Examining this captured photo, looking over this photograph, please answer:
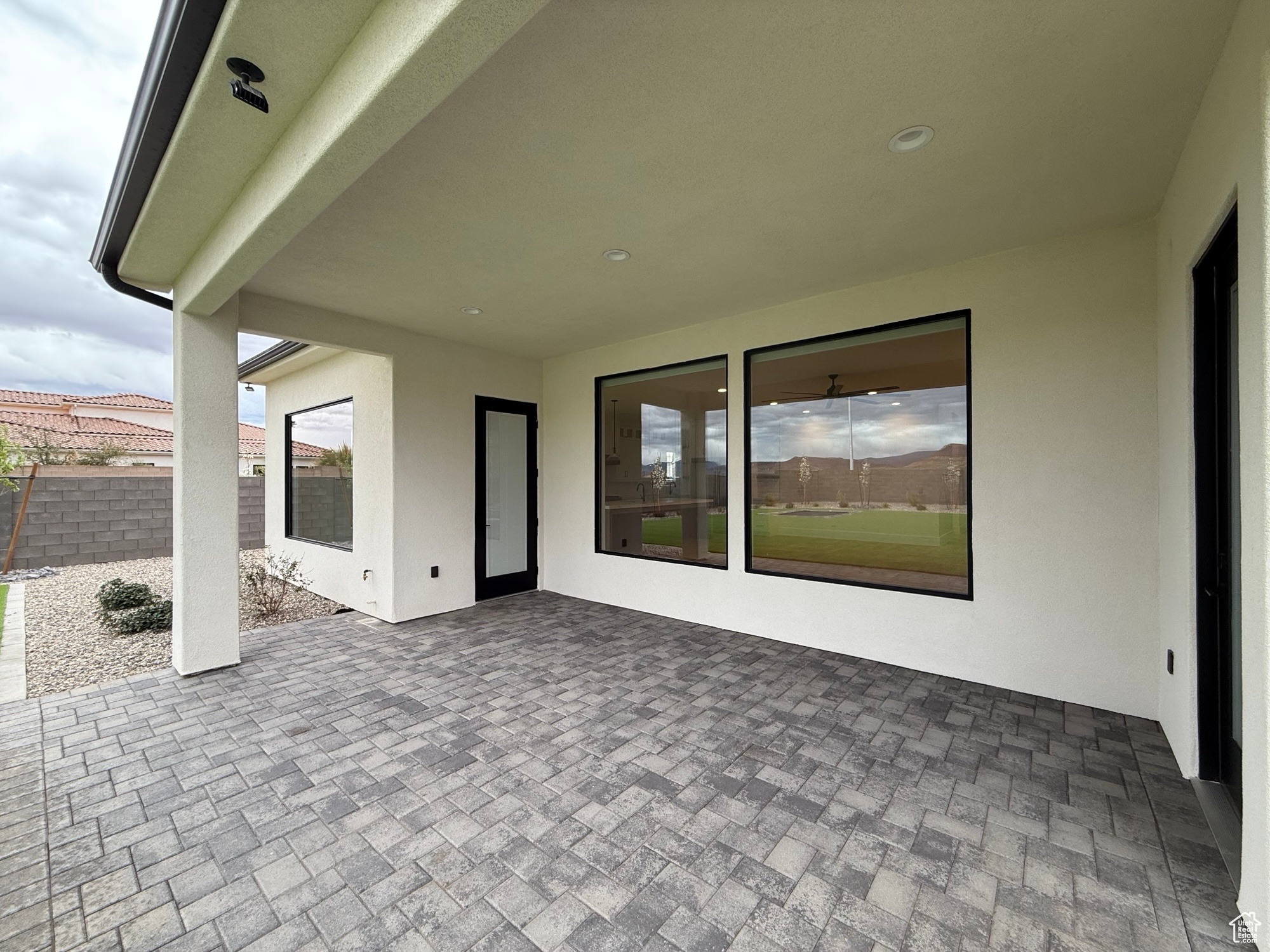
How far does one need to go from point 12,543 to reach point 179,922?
925cm

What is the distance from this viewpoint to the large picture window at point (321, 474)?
5.89m

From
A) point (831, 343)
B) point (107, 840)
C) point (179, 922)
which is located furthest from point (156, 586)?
point (831, 343)

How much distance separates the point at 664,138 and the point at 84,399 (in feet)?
63.9

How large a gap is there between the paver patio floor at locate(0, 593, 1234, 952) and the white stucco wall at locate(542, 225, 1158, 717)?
0.96ft

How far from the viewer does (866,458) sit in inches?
161

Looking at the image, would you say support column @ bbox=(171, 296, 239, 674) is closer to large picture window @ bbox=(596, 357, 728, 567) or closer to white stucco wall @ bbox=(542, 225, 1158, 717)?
large picture window @ bbox=(596, 357, 728, 567)

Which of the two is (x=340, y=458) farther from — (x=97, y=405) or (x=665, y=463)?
(x=97, y=405)

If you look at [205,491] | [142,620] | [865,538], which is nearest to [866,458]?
[865,538]

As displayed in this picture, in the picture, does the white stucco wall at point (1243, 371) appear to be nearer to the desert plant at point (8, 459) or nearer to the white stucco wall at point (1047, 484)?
the white stucco wall at point (1047, 484)

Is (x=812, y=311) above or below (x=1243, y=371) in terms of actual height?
above

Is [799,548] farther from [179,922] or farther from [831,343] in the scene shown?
[179,922]

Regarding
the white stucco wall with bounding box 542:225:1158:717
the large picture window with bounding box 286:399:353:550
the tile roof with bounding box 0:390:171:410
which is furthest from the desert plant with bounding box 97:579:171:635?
the tile roof with bounding box 0:390:171:410

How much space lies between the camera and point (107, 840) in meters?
1.92

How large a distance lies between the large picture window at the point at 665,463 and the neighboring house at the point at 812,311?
0.04 metres
